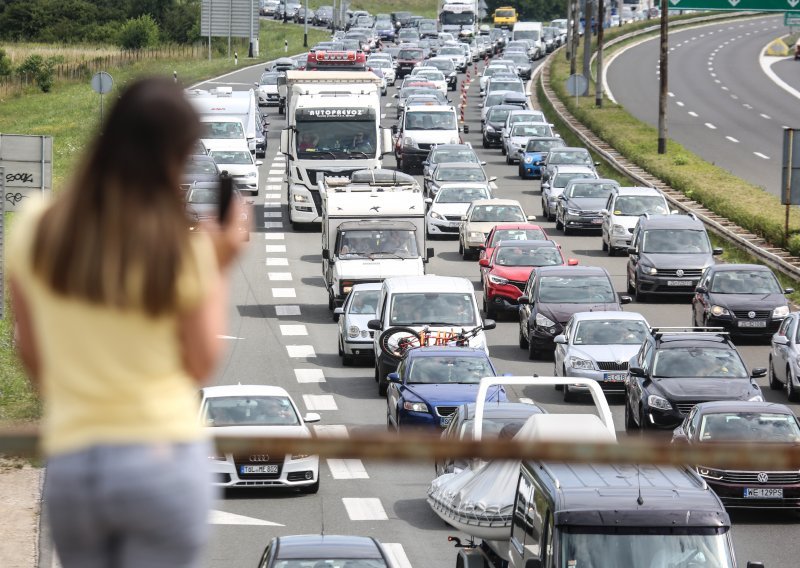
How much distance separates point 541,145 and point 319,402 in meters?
34.1

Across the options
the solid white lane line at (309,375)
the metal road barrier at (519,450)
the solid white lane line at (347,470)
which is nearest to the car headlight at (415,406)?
the solid white lane line at (347,470)

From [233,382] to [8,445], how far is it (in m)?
27.6

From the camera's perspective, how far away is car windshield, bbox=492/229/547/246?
4194 cm

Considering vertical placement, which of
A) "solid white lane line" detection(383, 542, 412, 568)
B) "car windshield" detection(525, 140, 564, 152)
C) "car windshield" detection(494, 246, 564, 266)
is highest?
"car windshield" detection(525, 140, 564, 152)

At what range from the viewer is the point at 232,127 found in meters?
58.8

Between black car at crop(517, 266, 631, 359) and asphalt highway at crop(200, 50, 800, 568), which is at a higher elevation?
black car at crop(517, 266, 631, 359)

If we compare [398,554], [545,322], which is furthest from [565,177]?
[398,554]

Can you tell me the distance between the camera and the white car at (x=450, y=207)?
49.2 metres

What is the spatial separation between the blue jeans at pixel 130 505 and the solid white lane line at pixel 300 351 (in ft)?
102

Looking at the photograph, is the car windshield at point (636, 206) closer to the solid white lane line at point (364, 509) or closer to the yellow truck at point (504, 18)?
the solid white lane line at point (364, 509)

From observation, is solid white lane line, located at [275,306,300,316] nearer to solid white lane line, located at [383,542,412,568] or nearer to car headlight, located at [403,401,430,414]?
car headlight, located at [403,401,430,414]

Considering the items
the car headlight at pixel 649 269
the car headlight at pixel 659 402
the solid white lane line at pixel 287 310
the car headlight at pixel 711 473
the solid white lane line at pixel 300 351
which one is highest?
the car headlight at pixel 649 269

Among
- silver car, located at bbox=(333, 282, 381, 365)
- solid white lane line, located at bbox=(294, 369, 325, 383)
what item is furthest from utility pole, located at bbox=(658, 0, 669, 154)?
solid white lane line, located at bbox=(294, 369, 325, 383)

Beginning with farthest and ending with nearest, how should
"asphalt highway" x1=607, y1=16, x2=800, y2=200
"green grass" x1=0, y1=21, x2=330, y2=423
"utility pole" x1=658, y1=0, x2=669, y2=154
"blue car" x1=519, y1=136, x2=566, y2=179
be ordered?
"asphalt highway" x1=607, y1=16, x2=800, y2=200, "blue car" x1=519, y1=136, x2=566, y2=179, "utility pole" x1=658, y1=0, x2=669, y2=154, "green grass" x1=0, y1=21, x2=330, y2=423
